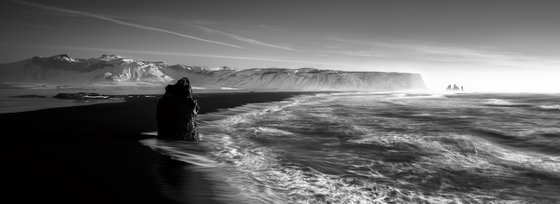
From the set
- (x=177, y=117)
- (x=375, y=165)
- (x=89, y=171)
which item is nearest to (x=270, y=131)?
(x=177, y=117)

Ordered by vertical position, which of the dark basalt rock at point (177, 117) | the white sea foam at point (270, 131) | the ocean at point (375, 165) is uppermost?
the dark basalt rock at point (177, 117)

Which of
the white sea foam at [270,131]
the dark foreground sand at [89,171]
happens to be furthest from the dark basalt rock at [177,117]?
the white sea foam at [270,131]

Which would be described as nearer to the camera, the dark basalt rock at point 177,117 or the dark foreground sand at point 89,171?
the dark foreground sand at point 89,171

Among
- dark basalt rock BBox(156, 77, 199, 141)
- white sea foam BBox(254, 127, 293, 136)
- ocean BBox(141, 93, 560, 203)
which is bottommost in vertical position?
white sea foam BBox(254, 127, 293, 136)

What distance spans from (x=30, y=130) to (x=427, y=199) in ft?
74.6

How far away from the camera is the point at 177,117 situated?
19156 mm

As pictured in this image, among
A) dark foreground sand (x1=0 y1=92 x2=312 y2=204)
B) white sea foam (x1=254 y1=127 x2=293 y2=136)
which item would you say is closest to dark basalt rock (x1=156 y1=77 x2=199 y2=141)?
dark foreground sand (x1=0 y1=92 x2=312 y2=204)

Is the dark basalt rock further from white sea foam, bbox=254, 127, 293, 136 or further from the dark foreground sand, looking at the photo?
white sea foam, bbox=254, 127, 293, 136

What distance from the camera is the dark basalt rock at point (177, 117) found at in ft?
62.2

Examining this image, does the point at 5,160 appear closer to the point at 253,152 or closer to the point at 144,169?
the point at 144,169

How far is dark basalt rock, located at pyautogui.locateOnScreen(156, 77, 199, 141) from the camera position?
746 inches

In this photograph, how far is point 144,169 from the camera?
12367 mm

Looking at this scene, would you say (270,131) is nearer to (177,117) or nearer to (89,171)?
(177,117)

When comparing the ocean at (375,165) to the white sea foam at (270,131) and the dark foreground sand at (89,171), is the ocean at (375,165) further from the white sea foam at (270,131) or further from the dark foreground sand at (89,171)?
the dark foreground sand at (89,171)
